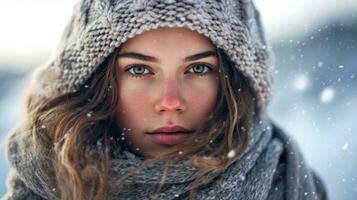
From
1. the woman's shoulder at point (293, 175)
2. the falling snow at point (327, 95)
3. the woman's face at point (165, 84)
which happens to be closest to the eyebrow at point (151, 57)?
the woman's face at point (165, 84)

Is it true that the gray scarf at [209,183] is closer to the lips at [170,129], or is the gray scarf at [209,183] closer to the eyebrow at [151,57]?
the lips at [170,129]

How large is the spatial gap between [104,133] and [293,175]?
0.57 m

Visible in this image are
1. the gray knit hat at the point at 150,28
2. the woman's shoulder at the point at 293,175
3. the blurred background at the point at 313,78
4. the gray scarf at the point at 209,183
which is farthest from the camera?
the blurred background at the point at 313,78

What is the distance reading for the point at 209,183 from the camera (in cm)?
215

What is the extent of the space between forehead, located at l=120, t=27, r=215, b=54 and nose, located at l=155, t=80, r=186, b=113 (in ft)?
0.31

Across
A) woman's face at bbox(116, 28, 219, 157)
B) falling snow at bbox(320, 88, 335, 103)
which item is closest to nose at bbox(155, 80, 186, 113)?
woman's face at bbox(116, 28, 219, 157)

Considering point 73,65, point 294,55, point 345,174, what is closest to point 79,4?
point 73,65

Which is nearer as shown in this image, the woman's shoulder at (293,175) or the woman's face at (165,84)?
the woman's face at (165,84)

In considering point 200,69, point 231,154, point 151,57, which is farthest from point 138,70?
point 231,154

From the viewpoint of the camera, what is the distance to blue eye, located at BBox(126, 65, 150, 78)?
2.10 m

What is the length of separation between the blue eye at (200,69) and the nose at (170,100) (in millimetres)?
78

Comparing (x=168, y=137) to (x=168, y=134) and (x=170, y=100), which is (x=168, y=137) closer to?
(x=168, y=134)

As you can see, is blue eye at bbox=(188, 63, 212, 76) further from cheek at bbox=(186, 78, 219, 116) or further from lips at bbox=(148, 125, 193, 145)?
lips at bbox=(148, 125, 193, 145)

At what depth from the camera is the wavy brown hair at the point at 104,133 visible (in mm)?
2133
